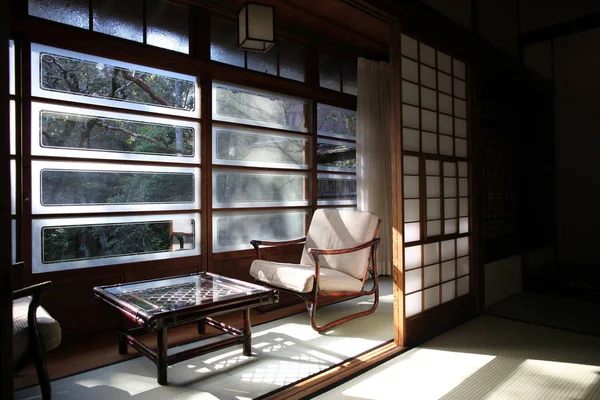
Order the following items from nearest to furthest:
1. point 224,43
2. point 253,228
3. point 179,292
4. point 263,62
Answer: point 179,292 < point 224,43 < point 253,228 < point 263,62

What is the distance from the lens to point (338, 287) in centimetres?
291

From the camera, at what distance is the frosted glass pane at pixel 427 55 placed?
2.89 metres

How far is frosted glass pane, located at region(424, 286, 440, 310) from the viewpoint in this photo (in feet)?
9.32

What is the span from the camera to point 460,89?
3.27 metres

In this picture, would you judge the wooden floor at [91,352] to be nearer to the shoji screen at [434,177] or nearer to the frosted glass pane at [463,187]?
the shoji screen at [434,177]

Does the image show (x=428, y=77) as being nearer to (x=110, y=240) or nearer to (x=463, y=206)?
(x=463, y=206)

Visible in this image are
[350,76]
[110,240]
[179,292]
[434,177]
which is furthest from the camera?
[350,76]

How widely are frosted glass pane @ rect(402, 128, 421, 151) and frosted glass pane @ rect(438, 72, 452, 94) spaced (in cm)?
53

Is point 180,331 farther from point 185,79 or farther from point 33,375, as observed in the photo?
point 185,79

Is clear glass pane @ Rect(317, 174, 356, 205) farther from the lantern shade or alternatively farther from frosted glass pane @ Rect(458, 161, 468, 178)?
the lantern shade

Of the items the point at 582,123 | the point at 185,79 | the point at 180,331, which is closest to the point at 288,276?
the point at 180,331

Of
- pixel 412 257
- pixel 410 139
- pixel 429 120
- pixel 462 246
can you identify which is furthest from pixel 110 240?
pixel 462 246

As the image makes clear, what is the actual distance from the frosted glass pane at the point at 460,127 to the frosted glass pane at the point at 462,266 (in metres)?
1.02

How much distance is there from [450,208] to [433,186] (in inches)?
11.5
